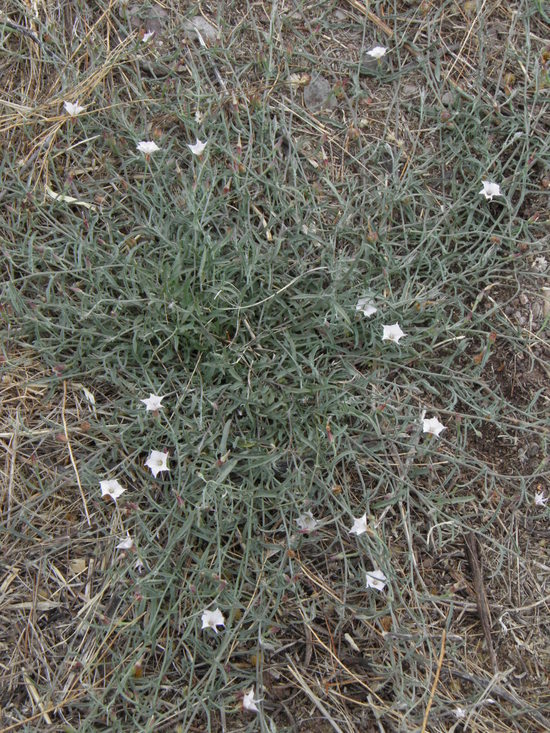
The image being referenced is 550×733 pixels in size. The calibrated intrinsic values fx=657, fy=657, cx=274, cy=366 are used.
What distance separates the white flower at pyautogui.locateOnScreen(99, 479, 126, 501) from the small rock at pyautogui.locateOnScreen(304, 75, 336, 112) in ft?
6.04

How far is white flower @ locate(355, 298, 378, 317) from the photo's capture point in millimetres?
2529

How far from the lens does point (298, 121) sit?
2.93 m

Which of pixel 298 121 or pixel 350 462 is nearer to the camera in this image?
pixel 350 462

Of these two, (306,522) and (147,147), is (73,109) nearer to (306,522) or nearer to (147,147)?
(147,147)

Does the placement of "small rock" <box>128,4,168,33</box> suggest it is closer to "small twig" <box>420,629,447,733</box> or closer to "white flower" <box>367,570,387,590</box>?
"white flower" <box>367,570,387,590</box>

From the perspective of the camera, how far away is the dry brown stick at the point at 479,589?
2.36m

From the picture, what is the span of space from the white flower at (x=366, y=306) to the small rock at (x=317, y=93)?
989 millimetres

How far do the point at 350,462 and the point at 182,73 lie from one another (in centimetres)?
187

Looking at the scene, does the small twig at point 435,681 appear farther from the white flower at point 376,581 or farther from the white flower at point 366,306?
the white flower at point 366,306

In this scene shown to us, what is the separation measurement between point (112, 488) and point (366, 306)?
1.18 m

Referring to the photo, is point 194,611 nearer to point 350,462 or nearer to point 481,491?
point 350,462


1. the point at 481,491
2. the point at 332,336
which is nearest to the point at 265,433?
the point at 332,336

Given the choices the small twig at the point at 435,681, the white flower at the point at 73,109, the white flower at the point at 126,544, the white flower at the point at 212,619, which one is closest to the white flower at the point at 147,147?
the white flower at the point at 73,109

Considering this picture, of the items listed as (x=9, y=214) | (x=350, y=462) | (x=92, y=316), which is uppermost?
(x=9, y=214)
